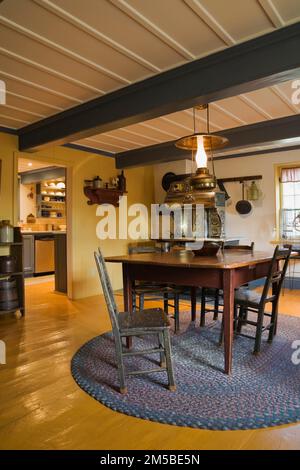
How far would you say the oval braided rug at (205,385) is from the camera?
6.23 ft

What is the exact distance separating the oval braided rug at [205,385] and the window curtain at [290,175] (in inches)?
141

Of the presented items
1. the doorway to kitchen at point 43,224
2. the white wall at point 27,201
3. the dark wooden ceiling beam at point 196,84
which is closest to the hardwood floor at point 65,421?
the dark wooden ceiling beam at point 196,84

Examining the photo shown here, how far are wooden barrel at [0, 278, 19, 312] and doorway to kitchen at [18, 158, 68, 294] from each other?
144 cm

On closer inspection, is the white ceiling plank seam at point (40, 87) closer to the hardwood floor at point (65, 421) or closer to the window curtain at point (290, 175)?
the hardwood floor at point (65, 421)

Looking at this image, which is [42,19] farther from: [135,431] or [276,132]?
[276,132]

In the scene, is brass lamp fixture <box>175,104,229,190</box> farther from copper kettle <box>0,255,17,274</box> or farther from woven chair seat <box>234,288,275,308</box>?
copper kettle <box>0,255,17,274</box>

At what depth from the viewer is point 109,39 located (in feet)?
7.79

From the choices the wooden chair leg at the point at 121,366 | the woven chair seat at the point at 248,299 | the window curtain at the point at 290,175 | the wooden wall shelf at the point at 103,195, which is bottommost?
the wooden chair leg at the point at 121,366

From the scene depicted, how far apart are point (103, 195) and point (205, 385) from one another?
398cm

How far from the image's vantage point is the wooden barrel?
13.2 ft

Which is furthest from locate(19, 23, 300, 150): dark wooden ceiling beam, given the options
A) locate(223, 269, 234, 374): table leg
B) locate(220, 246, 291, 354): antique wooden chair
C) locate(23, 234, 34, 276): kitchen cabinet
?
locate(23, 234, 34, 276): kitchen cabinet

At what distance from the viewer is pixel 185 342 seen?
3.17 meters
